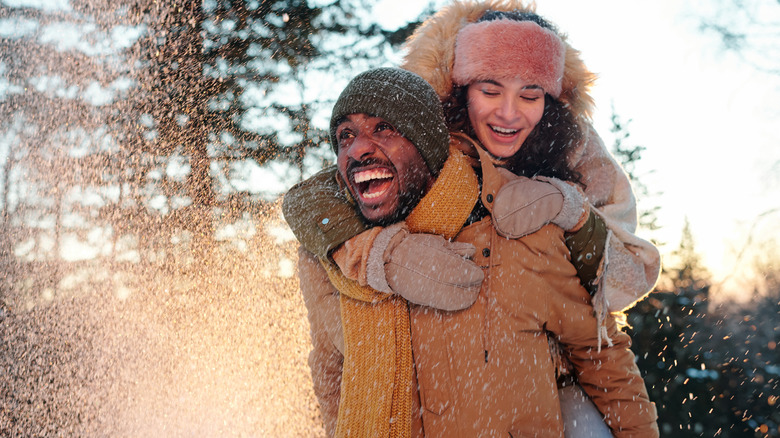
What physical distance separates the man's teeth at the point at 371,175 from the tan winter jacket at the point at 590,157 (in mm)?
637

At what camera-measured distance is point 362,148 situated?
1840 millimetres

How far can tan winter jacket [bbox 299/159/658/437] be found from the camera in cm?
178

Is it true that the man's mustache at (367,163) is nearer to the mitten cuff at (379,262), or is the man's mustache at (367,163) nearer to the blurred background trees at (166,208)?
the mitten cuff at (379,262)

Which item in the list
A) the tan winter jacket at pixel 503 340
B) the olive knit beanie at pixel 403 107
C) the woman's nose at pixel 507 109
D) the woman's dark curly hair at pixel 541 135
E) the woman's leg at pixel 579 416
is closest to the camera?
the tan winter jacket at pixel 503 340

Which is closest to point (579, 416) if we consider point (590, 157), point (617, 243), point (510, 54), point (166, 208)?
point (617, 243)

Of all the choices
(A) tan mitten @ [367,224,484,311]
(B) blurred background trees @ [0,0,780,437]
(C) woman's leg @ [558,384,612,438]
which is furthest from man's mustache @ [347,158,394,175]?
(B) blurred background trees @ [0,0,780,437]

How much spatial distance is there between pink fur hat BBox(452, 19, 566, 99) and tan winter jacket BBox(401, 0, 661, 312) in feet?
0.28

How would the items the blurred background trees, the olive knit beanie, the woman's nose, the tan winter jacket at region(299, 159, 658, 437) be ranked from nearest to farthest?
the tan winter jacket at region(299, 159, 658, 437) < the olive knit beanie < the woman's nose < the blurred background trees

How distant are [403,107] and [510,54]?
0.55 metres

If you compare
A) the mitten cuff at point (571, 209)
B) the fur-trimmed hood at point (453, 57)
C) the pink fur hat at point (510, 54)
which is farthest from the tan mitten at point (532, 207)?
the fur-trimmed hood at point (453, 57)

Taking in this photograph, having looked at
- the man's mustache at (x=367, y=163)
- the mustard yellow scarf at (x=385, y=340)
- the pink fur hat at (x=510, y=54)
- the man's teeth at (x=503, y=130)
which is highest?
the pink fur hat at (x=510, y=54)

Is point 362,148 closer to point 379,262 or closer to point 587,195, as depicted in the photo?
point 379,262

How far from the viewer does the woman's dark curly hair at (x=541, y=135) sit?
228 centimetres

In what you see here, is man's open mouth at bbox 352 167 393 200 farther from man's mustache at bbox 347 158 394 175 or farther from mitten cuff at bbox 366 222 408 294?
mitten cuff at bbox 366 222 408 294
